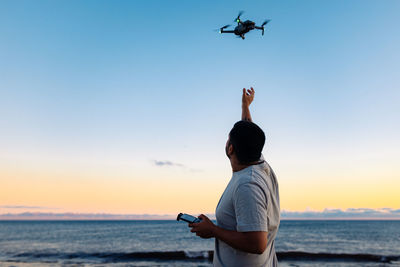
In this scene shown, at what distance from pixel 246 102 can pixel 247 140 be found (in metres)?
0.95

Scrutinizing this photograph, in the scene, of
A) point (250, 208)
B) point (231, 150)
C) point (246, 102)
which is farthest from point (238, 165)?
point (246, 102)

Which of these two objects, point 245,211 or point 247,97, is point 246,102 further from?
point 245,211

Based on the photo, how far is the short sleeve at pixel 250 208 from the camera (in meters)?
1.71

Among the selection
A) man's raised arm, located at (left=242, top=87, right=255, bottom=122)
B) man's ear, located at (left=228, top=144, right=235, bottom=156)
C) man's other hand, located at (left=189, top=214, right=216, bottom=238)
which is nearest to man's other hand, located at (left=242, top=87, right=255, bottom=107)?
man's raised arm, located at (left=242, top=87, right=255, bottom=122)

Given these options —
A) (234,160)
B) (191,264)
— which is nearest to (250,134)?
(234,160)

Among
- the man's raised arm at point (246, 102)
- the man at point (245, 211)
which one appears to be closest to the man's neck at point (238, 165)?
the man at point (245, 211)

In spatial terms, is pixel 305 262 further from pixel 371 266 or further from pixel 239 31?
pixel 239 31

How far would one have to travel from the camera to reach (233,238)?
1.77m

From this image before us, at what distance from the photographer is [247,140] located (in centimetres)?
191

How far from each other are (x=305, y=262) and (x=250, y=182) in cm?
2072

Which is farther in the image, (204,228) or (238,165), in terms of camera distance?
(238,165)

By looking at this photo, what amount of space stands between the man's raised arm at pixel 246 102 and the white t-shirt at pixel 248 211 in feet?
2.35

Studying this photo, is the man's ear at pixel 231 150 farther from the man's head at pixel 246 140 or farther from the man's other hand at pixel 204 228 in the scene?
the man's other hand at pixel 204 228

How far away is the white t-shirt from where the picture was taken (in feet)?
5.65
